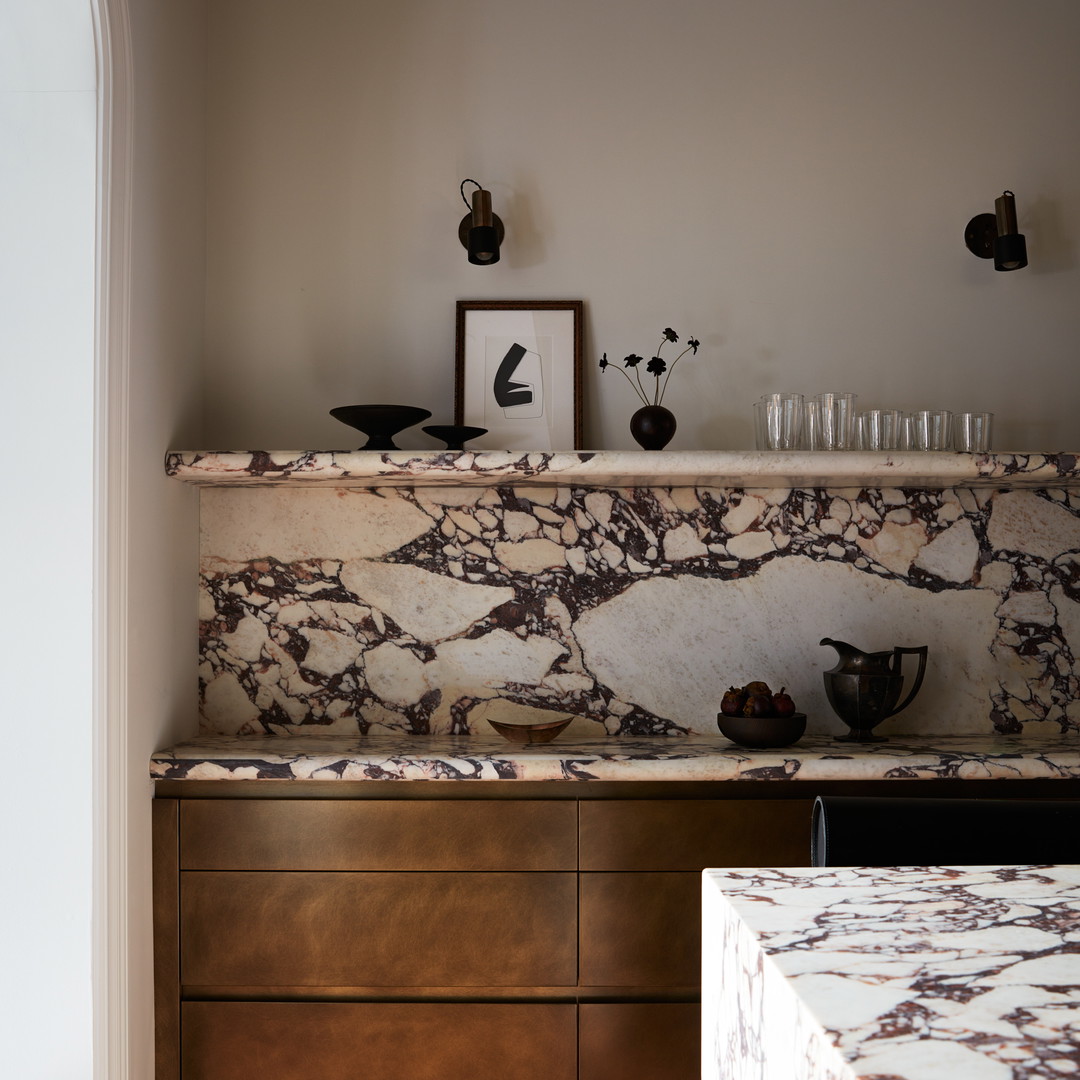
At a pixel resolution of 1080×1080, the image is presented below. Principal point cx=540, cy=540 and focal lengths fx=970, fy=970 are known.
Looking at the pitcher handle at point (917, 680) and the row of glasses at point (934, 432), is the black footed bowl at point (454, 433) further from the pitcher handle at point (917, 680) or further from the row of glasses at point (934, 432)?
the pitcher handle at point (917, 680)

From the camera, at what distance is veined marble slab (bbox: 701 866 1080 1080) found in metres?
0.53

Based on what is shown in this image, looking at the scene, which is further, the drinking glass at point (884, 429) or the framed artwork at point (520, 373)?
the framed artwork at point (520, 373)

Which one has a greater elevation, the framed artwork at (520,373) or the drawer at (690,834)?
the framed artwork at (520,373)

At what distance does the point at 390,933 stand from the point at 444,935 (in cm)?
12

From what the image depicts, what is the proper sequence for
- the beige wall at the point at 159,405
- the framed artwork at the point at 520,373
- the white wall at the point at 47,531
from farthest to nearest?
the framed artwork at the point at 520,373
the beige wall at the point at 159,405
the white wall at the point at 47,531

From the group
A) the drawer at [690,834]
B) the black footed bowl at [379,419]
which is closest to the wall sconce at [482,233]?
the black footed bowl at [379,419]

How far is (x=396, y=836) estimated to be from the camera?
2.11 meters

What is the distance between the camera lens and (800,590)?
101 inches

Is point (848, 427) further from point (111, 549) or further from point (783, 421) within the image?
point (111, 549)

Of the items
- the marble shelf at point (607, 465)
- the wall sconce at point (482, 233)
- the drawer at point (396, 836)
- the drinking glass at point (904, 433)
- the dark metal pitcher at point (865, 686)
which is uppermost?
the wall sconce at point (482, 233)

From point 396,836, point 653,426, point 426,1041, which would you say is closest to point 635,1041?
point 426,1041

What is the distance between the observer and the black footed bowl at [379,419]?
235 centimetres

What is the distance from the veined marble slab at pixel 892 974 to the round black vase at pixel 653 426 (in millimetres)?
1589

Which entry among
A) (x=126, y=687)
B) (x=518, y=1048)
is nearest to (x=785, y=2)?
(x=126, y=687)
